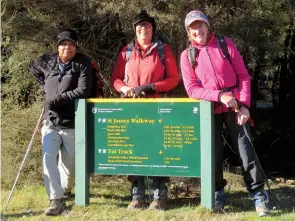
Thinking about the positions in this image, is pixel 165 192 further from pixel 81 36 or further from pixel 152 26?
pixel 81 36

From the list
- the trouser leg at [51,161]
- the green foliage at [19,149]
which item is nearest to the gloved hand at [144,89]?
the trouser leg at [51,161]

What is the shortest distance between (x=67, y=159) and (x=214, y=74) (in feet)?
6.82

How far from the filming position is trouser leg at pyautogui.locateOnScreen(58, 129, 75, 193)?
5.83m

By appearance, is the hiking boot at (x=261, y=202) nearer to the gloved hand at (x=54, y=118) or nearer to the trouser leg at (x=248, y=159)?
the trouser leg at (x=248, y=159)

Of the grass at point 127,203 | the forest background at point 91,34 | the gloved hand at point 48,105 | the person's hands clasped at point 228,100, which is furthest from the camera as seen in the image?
the forest background at point 91,34

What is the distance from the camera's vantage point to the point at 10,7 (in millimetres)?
6617

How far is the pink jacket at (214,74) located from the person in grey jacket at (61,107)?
1.23 m

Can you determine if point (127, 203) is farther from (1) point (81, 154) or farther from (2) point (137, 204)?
(1) point (81, 154)

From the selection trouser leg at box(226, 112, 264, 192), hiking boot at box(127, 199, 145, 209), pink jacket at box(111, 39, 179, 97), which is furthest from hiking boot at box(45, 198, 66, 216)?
trouser leg at box(226, 112, 264, 192)

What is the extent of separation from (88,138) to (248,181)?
6.25 ft

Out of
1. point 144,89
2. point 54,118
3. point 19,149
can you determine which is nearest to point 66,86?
point 54,118

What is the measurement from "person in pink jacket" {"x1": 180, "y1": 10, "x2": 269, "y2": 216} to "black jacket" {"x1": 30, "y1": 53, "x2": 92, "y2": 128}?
1173 millimetres

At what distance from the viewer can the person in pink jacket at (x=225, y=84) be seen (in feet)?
17.1

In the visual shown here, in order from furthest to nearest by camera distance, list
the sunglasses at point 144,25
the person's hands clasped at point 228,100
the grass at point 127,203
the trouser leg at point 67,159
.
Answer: the trouser leg at point 67,159
the sunglasses at point 144,25
the grass at point 127,203
the person's hands clasped at point 228,100
